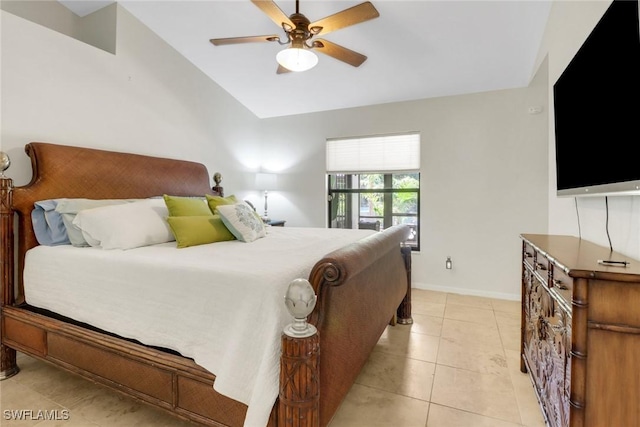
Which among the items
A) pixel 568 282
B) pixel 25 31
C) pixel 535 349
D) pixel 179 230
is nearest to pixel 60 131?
pixel 25 31

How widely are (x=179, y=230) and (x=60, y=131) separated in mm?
1438

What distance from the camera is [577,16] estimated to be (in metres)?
1.76

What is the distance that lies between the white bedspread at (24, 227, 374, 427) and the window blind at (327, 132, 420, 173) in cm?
245

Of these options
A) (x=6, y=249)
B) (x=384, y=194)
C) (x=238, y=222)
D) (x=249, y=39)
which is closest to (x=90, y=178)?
(x=6, y=249)

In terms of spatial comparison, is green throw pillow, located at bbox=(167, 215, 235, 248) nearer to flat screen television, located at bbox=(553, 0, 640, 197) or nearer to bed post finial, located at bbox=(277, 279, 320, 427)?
bed post finial, located at bbox=(277, 279, 320, 427)

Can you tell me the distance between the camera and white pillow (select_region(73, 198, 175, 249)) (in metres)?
1.87

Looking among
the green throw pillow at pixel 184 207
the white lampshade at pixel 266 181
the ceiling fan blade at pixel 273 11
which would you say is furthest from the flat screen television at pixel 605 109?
the white lampshade at pixel 266 181

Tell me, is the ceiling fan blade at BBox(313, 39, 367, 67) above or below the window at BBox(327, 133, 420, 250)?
above

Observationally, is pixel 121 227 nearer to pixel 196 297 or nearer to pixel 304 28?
pixel 196 297

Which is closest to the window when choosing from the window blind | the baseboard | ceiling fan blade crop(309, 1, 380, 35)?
the window blind

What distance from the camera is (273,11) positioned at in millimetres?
1935

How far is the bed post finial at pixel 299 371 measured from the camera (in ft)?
3.36

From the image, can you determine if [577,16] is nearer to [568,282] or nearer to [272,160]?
[568,282]

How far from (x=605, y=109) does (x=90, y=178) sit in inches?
130
